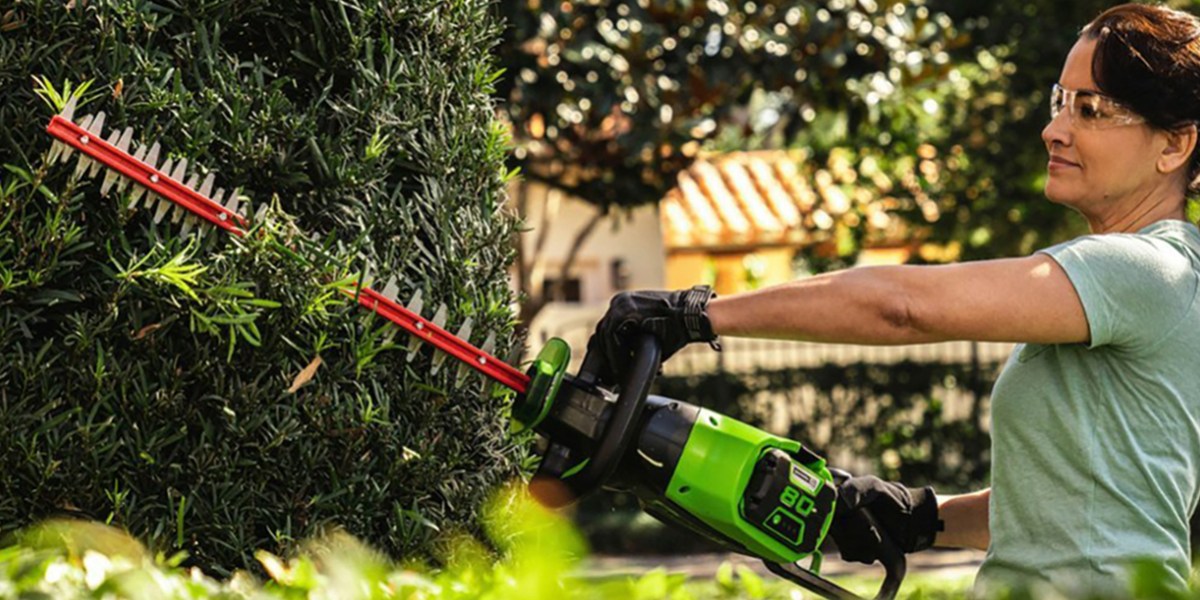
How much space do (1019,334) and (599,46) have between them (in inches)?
221

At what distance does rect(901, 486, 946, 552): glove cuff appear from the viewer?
2.98 m

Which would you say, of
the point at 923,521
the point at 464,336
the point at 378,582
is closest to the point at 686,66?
the point at 923,521

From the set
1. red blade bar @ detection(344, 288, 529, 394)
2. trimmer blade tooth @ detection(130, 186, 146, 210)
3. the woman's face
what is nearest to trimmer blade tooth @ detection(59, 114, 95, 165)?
trimmer blade tooth @ detection(130, 186, 146, 210)

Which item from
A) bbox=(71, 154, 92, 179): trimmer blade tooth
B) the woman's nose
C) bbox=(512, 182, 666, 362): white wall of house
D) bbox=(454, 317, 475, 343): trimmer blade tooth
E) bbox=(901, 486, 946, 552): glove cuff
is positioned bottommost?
bbox=(512, 182, 666, 362): white wall of house

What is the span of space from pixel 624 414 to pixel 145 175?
0.83 meters

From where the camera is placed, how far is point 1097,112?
2586 millimetres

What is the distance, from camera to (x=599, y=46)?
772cm

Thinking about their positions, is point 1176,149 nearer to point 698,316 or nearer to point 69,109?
point 698,316

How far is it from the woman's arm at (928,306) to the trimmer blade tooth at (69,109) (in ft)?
3.44

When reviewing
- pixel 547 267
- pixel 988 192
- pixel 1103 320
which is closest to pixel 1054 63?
pixel 988 192

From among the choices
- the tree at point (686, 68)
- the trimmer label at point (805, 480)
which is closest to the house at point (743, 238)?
the tree at point (686, 68)

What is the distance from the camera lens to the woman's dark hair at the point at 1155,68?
2.54 metres

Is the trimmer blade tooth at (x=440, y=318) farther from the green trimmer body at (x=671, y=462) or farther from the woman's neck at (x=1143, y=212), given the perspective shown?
the woman's neck at (x=1143, y=212)

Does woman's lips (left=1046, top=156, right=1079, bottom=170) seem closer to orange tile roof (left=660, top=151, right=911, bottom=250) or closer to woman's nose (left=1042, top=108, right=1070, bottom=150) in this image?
woman's nose (left=1042, top=108, right=1070, bottom=150)
